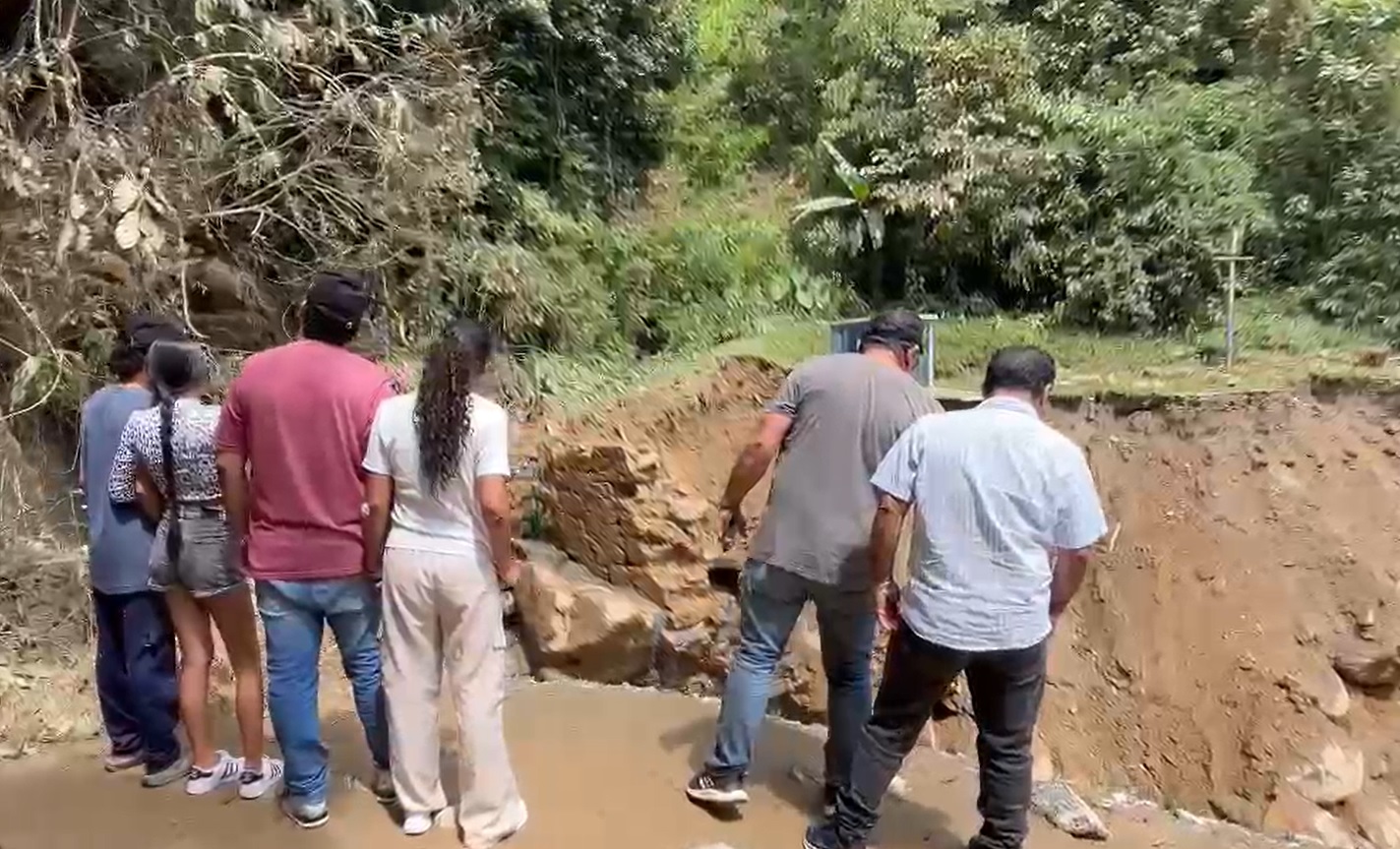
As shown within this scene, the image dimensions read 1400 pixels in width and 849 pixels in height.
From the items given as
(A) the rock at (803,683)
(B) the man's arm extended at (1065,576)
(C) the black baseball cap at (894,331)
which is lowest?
(A) the rock at (803,683)

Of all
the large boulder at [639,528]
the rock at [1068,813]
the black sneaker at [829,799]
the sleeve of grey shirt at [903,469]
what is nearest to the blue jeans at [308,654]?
the black sneaker at [829,799]

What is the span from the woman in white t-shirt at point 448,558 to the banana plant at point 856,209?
8.91 meters

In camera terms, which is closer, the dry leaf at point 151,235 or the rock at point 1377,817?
the rock at point 1377,817

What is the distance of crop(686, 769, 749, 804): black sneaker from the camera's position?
12.4ft

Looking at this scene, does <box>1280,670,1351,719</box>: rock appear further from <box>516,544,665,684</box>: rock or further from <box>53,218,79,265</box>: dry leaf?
<box>53,218,79,265</box>: dry leaf

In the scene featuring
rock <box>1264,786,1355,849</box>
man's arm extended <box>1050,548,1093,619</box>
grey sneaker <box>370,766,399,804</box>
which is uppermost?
man's arm extended <box>1050,548,1093,619</box>

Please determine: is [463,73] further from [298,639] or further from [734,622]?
[298,639]

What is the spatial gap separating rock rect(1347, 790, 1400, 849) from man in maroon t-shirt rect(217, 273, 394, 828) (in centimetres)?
570

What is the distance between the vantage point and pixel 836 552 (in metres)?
3.44

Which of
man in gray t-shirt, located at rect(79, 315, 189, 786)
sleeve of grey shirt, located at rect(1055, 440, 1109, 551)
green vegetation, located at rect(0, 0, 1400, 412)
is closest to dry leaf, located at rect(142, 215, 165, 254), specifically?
green vegetation, located at rect(0, 0, 1400, 412)

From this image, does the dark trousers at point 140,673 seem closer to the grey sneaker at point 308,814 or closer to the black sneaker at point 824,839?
the grey sneaker at point 308,814

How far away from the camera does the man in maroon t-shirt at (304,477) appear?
3.27 m

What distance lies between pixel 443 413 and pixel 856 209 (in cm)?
934

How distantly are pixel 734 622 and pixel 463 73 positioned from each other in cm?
472
